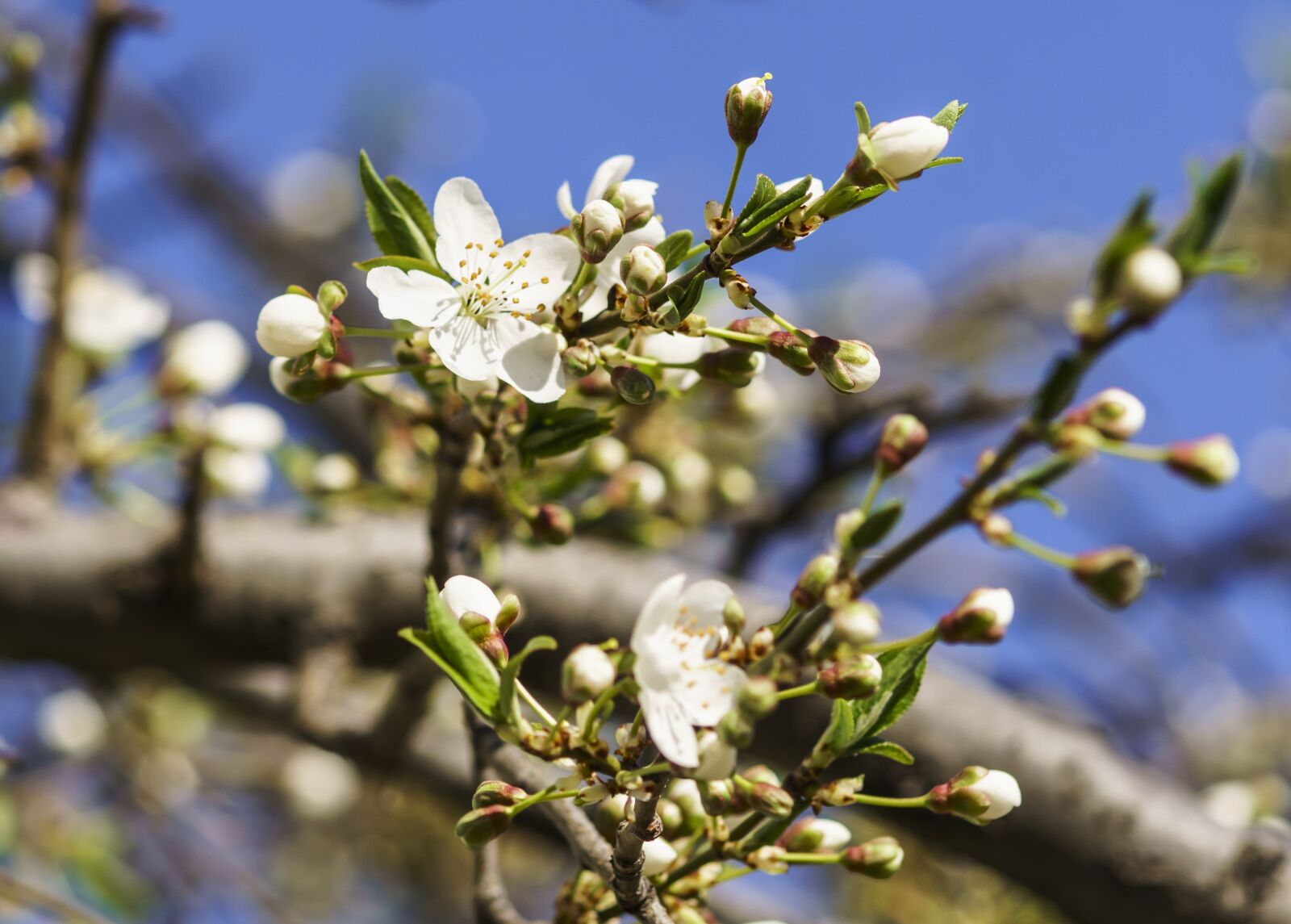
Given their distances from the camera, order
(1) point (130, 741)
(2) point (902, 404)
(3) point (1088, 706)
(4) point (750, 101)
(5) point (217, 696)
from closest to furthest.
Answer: (4) point (750, 101), (2) point (902, 404), (5) point (217, 696), (1) point (130, 741), (3) point (1088, 706)

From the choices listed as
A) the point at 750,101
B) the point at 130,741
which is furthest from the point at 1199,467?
the point at 130,741

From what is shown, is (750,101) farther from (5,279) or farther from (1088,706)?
(5,279)

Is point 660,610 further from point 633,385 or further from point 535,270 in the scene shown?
point 535,270

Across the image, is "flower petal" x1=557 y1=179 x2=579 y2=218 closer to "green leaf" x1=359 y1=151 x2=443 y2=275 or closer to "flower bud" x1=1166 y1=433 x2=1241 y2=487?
"green leaf" x1=359 y1=151 x2=443 y2=275

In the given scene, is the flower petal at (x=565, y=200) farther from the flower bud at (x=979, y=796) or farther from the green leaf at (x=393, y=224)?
the flower bud at (x=979, y=796)

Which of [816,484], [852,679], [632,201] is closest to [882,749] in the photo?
[852,679]

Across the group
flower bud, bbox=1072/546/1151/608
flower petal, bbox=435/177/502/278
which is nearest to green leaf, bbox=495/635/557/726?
flower petal, bbox=435/177/502/278

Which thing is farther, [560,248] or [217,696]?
[217,696]
